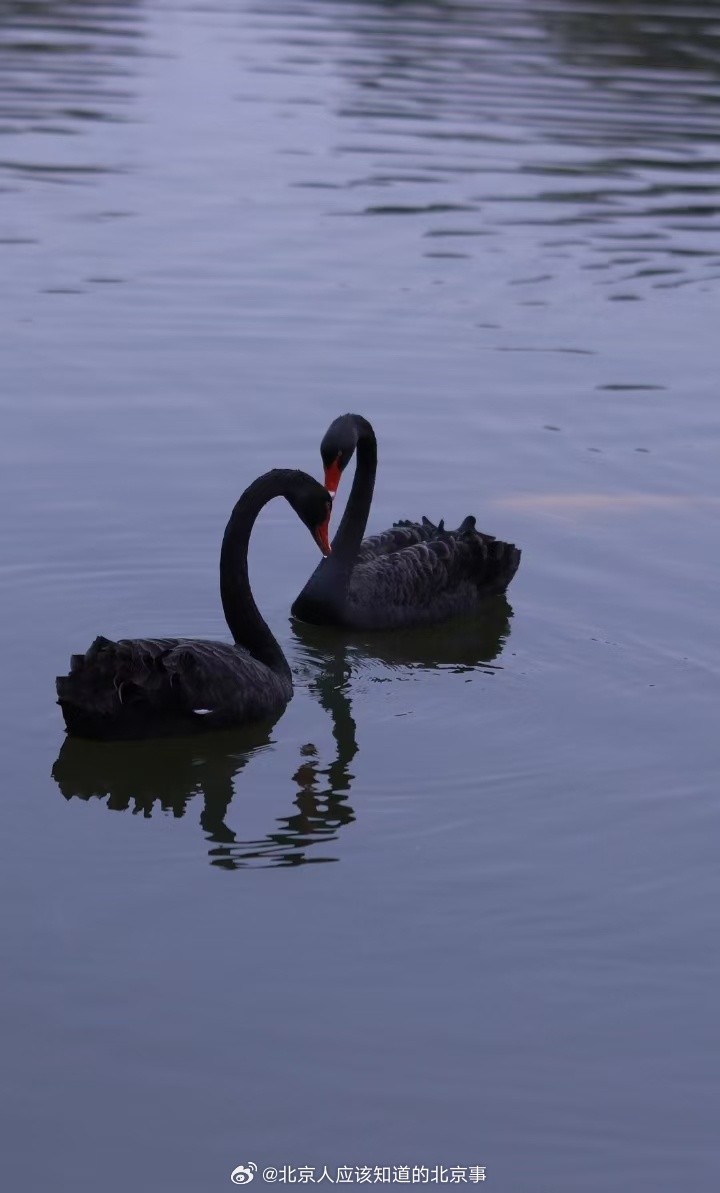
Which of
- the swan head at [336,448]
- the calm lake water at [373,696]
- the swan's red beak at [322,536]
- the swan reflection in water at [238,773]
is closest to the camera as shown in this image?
the calm lake water at [373,696]

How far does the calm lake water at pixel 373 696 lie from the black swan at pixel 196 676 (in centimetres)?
13

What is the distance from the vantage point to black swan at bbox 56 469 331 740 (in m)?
6.29

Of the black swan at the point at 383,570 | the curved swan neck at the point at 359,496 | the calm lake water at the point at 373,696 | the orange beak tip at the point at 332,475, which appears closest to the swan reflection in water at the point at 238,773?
the calm lake water at the point at 373,696

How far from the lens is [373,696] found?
7.21 m

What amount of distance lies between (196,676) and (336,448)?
5.68 ft

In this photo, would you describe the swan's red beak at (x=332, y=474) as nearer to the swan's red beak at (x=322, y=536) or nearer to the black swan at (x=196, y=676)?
the swan's red beak at (x=322, y=536)

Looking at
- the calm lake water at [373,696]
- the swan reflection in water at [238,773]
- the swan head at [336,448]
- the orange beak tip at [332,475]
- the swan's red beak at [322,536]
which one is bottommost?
the swan reflection in water at [238,773]

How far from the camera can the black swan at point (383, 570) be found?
7859 millimetres

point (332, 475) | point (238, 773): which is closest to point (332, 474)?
point (332, 475)

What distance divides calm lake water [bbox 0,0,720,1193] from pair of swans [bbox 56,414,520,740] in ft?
0.41

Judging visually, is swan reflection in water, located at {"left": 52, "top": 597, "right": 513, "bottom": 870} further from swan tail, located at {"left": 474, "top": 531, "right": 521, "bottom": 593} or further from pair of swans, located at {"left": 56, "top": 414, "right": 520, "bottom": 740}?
swan tail, located at {"left": 474, "top": 531, "right": 521, "bottom": 593}

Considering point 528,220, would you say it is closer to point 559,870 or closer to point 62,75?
point 62,75

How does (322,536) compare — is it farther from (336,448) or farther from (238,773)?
(238,773)

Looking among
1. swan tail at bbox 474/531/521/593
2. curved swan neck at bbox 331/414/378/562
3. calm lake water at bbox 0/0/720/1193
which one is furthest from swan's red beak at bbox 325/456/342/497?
swan tail at bbox 474/531/521/593
